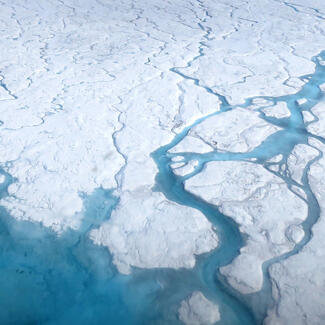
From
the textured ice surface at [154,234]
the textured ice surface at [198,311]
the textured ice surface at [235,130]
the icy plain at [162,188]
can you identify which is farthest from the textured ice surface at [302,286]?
the textured ice surface at [235,130]

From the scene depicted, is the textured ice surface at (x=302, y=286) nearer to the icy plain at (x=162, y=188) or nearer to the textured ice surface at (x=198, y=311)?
the icy plain at (x=162, y=188)

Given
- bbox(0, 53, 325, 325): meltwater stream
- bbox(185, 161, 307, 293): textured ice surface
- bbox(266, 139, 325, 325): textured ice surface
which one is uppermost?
bbox(266, 139, 325, 325): textured ice surface

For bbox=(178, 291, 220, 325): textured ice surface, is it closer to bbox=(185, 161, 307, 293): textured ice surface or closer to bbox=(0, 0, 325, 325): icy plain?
bbox=(0, 0, 325, 325): icy plain

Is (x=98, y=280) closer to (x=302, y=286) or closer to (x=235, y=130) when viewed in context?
(x=302, y=286)

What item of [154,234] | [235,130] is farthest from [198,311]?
[235,130]

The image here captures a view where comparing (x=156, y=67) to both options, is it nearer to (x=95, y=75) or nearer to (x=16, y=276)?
(x=95, y=75)

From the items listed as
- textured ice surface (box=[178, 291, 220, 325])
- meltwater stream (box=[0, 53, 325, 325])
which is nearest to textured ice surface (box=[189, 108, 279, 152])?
meltwater stream (box=[0, 53, 325, 325])

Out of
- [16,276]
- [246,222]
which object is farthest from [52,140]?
[246,222]
